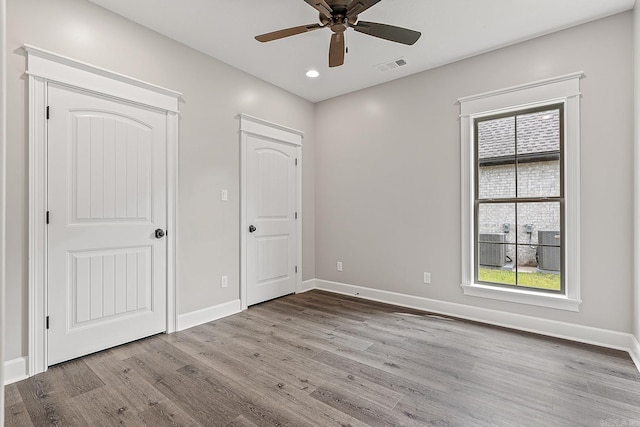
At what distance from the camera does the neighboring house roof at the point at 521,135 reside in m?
3.07

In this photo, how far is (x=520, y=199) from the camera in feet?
10.5

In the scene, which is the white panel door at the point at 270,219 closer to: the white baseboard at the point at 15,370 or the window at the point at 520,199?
the white baseboard at the point at 15,370

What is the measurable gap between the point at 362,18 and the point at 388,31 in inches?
24.4

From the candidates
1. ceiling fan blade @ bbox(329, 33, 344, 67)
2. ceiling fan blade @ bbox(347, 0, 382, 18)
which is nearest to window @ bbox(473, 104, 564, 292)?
ceiling fan blade @ bbox(329, 33, 344, 67)

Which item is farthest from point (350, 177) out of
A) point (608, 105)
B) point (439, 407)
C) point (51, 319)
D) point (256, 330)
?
point (51, 319)

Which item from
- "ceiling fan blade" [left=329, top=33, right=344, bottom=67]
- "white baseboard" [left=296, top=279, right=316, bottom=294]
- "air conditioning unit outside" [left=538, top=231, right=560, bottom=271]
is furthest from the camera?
"white baseboard" [left=296, top=279, right=316, bottom=294]

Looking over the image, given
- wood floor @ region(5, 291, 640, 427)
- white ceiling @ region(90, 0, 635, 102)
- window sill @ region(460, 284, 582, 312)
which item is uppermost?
white ceiling @ region(90, 0, 635, 102)

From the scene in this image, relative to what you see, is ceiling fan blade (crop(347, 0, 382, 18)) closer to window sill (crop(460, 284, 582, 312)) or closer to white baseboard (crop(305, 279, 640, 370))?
window sill (crop(460, 284, 582, 312))

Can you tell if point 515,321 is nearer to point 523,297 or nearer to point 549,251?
point 523,297

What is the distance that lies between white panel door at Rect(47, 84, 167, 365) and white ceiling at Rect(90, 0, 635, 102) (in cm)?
86

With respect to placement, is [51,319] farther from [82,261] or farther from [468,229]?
[468,229]

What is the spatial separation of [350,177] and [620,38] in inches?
115

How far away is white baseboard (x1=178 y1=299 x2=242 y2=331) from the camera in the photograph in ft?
10.5

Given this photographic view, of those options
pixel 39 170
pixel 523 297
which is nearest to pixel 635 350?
pixel 523 297
